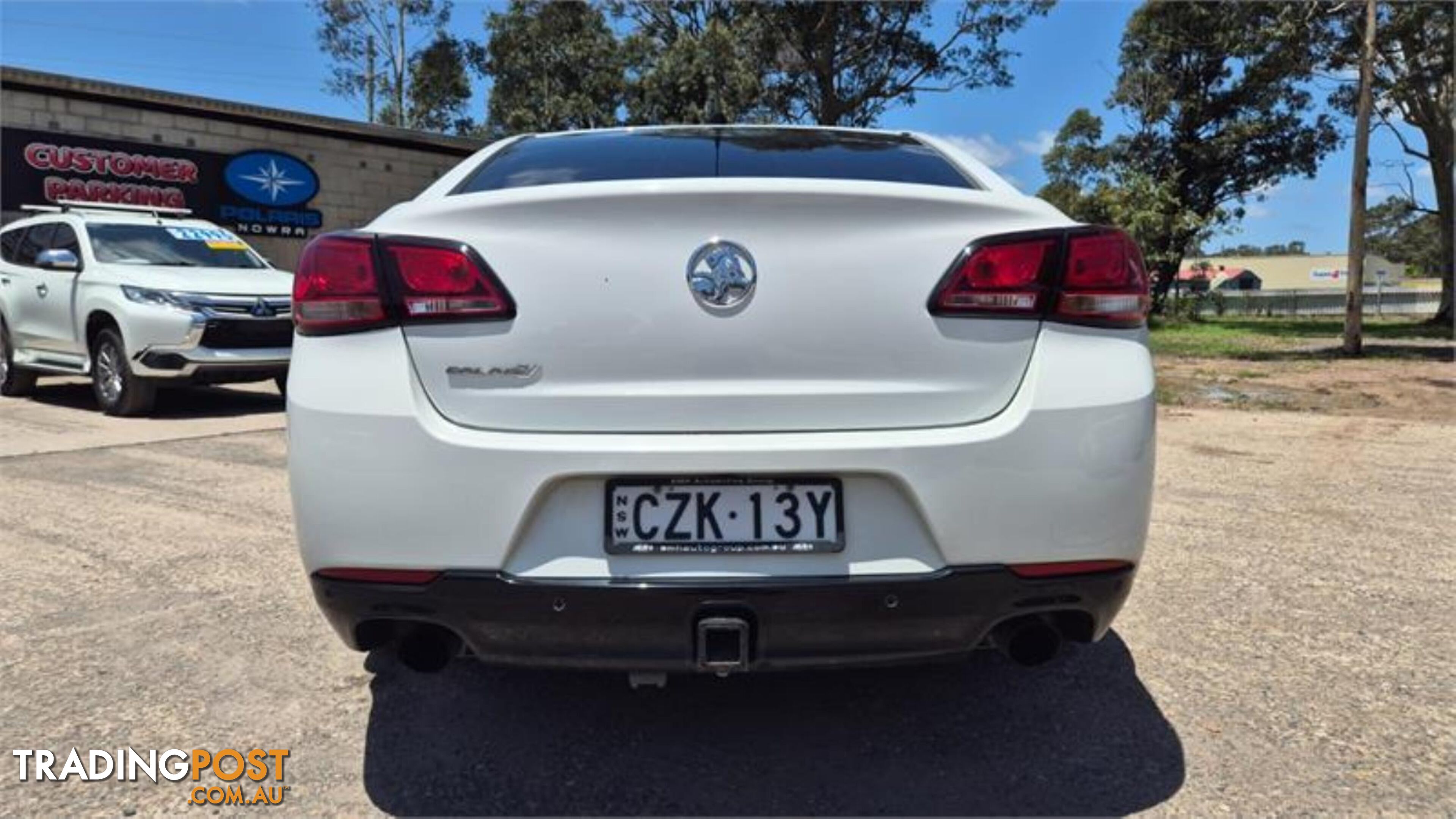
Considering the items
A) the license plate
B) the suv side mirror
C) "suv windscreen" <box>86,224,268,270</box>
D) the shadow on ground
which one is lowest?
the license plate

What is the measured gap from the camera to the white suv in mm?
7547

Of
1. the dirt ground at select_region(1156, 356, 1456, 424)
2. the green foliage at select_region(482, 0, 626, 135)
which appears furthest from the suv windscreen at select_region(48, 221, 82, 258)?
the green foliage at select_region(482, 0, 626, 135)

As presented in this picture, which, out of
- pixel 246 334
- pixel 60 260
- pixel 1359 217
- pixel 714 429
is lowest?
pixel 714 429

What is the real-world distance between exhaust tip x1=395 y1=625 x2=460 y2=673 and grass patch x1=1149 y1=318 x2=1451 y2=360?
13.9 m

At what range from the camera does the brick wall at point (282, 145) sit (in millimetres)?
13836

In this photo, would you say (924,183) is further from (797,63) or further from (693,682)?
(797,63)

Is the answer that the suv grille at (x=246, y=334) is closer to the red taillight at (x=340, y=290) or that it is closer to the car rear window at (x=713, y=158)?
the car rear window at (x=713, y=158)

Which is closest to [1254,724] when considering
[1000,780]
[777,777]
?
[1000,780]

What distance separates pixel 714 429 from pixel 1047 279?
2.43 feet

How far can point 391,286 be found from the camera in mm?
1943

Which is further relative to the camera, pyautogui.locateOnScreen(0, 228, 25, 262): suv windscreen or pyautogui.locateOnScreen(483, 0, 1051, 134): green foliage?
pyautogui.locateOnScreen(483, 0, 1051, 134): green foliage

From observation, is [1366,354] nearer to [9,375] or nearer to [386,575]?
[386,575]

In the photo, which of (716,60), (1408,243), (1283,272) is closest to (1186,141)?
(716,60)

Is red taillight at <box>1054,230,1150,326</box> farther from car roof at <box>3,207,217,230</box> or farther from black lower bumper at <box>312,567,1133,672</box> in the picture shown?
car roof at <box>3,207,217,230</box>
